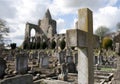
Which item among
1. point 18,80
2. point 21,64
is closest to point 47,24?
point 21,64

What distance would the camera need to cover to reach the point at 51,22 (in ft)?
258

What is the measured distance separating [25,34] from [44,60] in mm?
54731

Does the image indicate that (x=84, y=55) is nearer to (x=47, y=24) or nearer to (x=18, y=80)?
(x=18, y=80)

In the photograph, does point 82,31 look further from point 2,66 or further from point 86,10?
point 2,66

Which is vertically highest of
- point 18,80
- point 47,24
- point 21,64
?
point 47,24

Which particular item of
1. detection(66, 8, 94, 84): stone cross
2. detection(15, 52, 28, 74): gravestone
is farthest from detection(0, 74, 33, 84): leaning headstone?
detection(15, 52, 28, 74): gravestone

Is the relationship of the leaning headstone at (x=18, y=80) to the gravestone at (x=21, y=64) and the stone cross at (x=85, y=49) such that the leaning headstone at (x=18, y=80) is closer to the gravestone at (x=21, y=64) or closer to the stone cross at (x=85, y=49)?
the stone cross at (x=85, y=49)

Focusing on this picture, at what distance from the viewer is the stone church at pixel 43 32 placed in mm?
69688

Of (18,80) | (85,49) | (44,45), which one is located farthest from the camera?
(44,45)

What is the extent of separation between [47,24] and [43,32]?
3357 millimetres

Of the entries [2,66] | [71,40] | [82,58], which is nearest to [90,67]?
[82,58]

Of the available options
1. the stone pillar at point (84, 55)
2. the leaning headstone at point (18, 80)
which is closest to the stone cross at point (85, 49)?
the stone pillar at point (84, 55)

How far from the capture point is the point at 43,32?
77.6m

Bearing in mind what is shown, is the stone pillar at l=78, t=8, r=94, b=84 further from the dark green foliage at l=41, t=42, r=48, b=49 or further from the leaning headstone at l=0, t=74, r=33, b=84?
the dark green foliage at l=41, t=42, r=48, b=49
